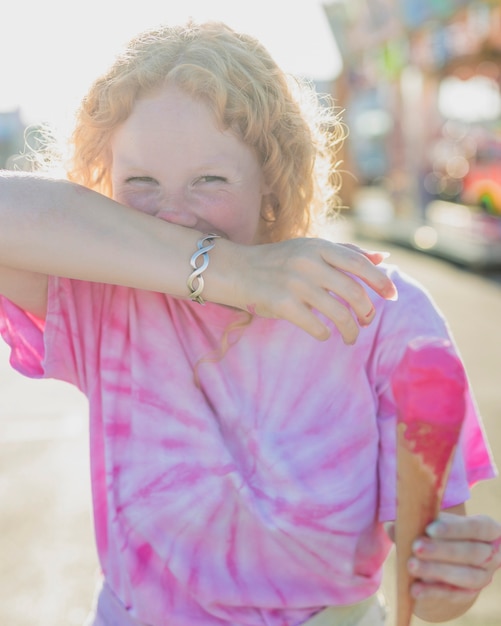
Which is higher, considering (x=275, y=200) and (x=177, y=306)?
(x=275, y=200)

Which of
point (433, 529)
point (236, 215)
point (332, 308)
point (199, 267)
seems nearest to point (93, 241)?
point (199, 267)

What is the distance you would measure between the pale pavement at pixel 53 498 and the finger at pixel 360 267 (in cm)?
215

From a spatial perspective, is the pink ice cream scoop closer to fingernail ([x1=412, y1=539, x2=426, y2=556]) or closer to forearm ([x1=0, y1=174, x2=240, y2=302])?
fingernail ([x1=412, y1=539, x2=426, y2=556])

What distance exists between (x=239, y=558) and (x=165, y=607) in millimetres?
128

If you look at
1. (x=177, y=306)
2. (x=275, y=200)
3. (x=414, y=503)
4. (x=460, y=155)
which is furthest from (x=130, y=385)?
(x=460, y=155)

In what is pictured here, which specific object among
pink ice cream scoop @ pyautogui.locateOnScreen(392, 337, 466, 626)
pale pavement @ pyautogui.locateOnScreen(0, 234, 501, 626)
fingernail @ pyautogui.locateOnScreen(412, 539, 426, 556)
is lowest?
pale pavement @ pyautogui.locateOnScreen(0, 234, 501, 626)

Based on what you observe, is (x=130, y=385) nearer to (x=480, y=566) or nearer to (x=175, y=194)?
(x=175, y=194)

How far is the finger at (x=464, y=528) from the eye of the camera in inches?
39.9

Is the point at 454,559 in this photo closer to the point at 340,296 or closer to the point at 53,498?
the point at 340,296

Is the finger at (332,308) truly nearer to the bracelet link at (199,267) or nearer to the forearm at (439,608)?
the bracelet link at (199,267)

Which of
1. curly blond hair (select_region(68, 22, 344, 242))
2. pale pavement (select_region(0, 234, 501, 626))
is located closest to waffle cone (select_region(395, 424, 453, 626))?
curly blond hair (select_region(68, 22, 344, 242))

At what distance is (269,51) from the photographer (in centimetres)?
150

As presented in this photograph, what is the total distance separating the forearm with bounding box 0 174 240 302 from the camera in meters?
1.22

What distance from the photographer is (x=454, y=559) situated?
3.53ft
